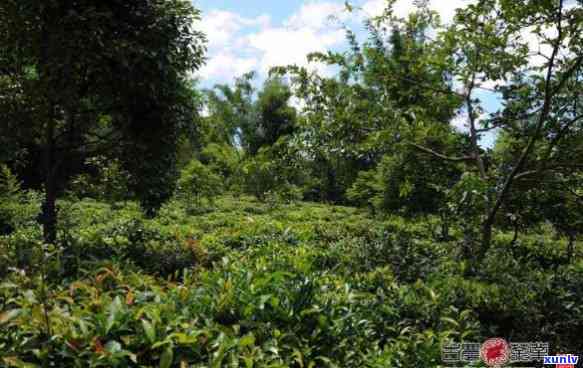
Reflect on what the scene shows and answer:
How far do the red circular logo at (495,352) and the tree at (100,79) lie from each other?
4010mm

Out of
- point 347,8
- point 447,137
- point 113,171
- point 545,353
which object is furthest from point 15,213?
point 545,353

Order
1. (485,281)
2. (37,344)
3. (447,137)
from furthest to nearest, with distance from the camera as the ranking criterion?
(447,137)
(485,281)
(37,344)

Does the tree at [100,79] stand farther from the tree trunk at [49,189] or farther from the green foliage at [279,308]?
the green foliage at [279,308]

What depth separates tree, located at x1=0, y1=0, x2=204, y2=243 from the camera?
4.62 metres

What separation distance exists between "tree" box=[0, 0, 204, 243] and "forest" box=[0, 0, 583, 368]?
2cm

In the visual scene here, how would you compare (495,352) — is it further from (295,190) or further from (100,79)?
(100,79)

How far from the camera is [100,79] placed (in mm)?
5188

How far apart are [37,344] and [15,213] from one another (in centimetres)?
814

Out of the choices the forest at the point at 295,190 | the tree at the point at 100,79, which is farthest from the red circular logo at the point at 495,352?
the tree at the point at 100,79

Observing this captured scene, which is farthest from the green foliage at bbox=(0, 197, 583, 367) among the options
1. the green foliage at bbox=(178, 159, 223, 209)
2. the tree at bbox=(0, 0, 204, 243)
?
the green foliage at bbox=(178, 159, 223, 209)

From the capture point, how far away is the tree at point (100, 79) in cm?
462

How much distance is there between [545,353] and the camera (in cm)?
340

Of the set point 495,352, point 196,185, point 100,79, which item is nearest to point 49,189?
point 100,79

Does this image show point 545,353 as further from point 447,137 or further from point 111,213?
point 111,213
